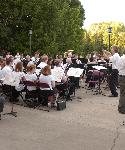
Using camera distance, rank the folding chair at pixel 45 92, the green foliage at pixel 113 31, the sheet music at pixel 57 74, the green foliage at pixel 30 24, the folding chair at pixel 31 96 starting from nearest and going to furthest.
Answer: the folding chair at pixel 45 92, the folding chair at pixel 31 96, the sheet music at pixel 57 74, the green foliage at pixel 30 24, the green foliage at pixel 113 31

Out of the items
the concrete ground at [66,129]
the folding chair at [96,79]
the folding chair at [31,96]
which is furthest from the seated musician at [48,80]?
the folding chair at [96,79]

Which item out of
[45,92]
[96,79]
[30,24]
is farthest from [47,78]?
[30,24]

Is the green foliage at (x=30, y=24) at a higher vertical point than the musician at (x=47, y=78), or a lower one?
higher

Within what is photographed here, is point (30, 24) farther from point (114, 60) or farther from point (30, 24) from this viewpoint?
point (114, 60)

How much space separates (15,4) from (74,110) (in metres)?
30.2

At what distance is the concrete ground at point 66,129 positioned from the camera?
9109 millimetres

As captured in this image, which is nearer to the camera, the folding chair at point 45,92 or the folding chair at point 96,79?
the folding chair at point 45,92

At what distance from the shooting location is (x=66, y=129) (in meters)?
10.7

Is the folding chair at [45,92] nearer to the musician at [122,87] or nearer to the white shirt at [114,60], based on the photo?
the musician at [122,87]

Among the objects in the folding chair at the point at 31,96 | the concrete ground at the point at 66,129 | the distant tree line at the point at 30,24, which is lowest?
the concrete ground at the point at 66,129

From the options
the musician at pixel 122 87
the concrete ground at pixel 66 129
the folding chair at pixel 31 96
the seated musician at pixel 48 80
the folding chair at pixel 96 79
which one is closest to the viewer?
the concrete ground at pixel 66 129

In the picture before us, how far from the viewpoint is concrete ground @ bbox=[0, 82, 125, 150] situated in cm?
911

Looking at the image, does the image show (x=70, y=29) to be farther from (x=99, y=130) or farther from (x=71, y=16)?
(x=99, y=130)

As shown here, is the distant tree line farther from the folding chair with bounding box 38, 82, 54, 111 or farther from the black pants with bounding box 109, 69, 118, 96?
the folding chair with bounding box 38, 82, 54, 111
